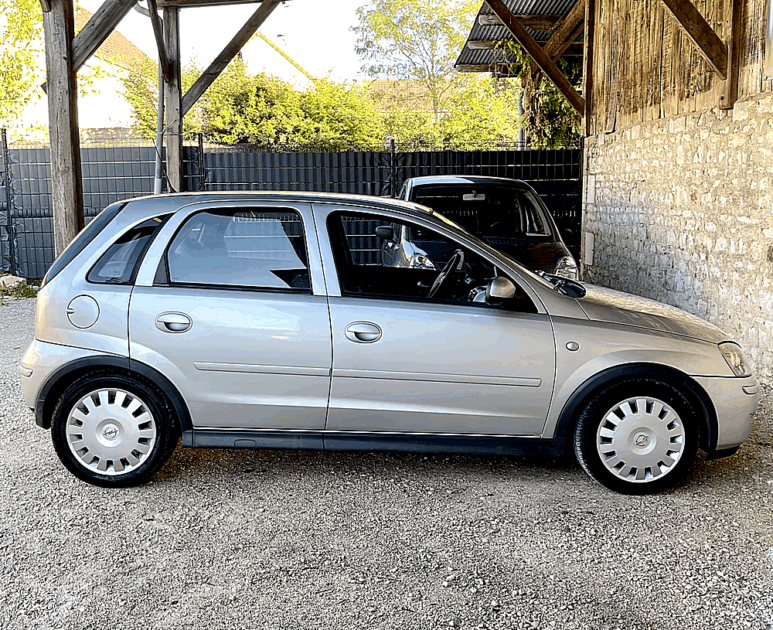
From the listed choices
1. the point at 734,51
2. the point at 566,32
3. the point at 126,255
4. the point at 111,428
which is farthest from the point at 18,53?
the point at 111,428

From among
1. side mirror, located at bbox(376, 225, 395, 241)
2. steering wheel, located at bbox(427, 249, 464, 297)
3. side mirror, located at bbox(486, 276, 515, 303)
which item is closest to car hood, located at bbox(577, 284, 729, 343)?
side mirror, located at bbox(486, 276, 515, 303)

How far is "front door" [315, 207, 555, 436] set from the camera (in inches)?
184

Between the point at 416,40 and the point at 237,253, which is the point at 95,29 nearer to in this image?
the point at 237,253

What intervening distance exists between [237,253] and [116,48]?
42.8m

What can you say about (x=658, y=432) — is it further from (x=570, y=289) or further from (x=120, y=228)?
(x=120, y=228)

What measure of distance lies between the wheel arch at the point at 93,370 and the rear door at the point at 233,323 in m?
0.04

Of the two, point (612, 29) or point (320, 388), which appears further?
point (612, 29)

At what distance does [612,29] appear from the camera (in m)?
11.9

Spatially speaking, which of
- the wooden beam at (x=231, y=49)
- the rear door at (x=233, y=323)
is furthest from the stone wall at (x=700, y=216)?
the wooden beam at (x=231, y=49)

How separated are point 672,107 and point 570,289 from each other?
5.24 metres

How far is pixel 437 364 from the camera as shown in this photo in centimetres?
468

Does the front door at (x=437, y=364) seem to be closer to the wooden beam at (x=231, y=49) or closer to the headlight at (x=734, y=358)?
the headlight at (x=734, y=358)

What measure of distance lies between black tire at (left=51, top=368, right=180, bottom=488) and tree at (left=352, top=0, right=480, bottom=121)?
43.1m

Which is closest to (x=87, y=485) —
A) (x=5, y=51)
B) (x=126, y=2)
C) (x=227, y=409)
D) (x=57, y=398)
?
(x=57, y=398)
